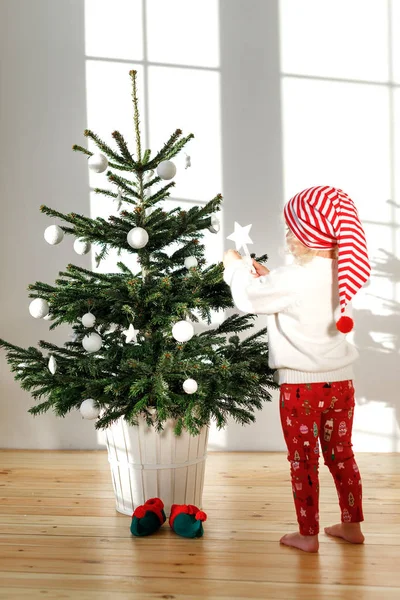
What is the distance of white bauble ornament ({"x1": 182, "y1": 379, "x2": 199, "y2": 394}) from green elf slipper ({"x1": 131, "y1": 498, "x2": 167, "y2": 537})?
403 mm

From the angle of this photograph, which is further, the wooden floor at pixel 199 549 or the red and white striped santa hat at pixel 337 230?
the red and white striped santa hat at pixel 337 230

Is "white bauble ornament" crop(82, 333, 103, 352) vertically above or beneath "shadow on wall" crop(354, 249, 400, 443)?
above

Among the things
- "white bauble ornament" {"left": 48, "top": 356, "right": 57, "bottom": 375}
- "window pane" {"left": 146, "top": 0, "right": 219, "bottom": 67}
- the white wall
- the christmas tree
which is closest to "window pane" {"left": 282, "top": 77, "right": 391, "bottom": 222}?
the white wall

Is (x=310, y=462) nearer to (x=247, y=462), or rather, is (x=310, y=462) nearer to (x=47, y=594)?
(x=47, y=594)

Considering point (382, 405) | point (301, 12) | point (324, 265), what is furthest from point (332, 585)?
point (301, 12)

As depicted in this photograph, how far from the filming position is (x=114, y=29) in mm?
3609

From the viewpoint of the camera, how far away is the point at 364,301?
3508mm

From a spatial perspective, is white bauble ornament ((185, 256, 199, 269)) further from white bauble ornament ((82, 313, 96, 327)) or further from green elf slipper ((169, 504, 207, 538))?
green elf slipper ((169, 504, 207, 538))

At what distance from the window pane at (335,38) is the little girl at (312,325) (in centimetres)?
159

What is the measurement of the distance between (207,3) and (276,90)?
533 millimetres

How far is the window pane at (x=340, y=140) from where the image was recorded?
3.51 meters

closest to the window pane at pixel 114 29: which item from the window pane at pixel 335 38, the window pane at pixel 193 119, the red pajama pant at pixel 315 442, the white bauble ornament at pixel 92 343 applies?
the window pane at pixel 193 119

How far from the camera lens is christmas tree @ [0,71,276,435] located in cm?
223

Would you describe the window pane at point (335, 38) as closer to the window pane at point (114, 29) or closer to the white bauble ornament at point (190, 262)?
the window pane at point (114, 29)
